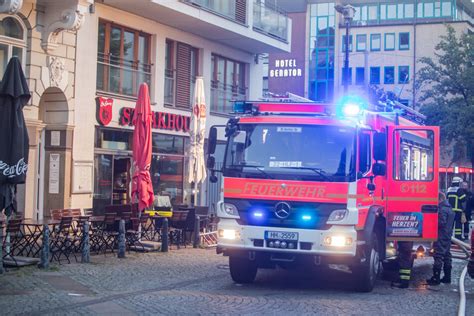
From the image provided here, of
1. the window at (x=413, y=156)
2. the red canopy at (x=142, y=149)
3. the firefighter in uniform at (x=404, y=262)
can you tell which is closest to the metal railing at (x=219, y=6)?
the red canopy at (x=142, y=149)

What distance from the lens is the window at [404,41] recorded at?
215 ft

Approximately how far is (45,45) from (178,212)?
18.4 ft

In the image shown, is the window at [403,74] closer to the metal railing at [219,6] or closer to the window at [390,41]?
the window at [390,41]

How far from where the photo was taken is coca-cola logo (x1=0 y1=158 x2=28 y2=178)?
39.5ft

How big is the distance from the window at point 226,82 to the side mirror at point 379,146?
1484 centimetres

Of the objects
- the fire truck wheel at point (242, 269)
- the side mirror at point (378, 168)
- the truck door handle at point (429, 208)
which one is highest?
the side mirror at point (378, 168)

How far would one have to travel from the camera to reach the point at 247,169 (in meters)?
11.5

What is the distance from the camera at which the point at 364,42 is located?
67.2 m

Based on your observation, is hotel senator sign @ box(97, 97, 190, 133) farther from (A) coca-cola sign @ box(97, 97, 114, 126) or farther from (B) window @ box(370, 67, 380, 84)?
(B) window @ box(370, 67, 380, 84)

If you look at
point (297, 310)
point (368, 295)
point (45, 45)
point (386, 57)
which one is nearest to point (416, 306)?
point (368, 295)

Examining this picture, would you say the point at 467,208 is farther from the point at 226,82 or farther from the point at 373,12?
the point at 373,12

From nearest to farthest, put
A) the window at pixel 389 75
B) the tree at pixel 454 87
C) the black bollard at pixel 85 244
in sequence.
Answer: the black bollard at pixel 85 244 < the tree at pixel 454 87 < the window at pixel 389 75

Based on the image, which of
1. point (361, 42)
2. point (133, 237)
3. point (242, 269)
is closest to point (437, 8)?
point (361, 42)

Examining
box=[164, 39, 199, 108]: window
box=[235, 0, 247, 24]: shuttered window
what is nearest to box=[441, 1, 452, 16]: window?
box=[235, 0, 247, 24]: shuttered window
